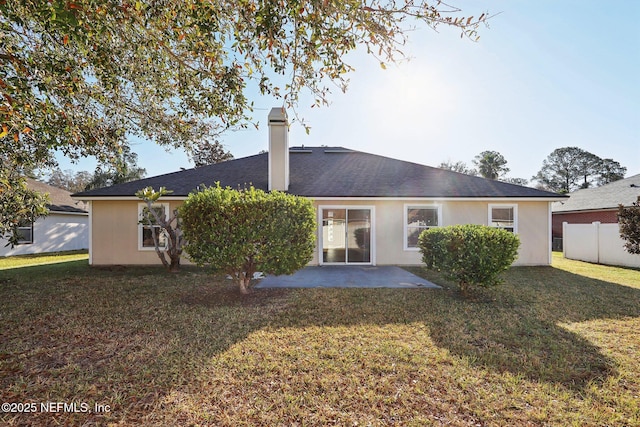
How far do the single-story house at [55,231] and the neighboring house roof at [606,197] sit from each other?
29912 mm

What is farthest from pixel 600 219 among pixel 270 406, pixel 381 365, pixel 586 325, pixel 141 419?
pixel 141 419

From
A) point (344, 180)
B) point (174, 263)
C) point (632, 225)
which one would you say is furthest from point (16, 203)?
point (632, 225)

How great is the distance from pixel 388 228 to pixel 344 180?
110 inches

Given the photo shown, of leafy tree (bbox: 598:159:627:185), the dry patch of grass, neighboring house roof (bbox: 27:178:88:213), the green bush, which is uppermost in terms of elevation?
leafy tree (bbox: 598:159:627:185)

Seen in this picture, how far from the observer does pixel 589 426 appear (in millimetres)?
2559

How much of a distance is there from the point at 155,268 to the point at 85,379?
26.0ft

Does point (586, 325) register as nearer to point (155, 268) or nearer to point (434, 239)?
point (434, 239)

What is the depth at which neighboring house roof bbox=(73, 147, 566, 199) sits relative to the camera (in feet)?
35.0

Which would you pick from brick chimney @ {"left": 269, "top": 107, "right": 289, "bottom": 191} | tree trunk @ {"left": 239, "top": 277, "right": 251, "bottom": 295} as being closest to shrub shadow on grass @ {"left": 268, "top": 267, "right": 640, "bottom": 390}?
tree trunk @ {"left": 239, "top": 277, "right": 251, "bottom": 295}

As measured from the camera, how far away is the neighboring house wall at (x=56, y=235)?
50.6 ft

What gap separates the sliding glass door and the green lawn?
4075mm

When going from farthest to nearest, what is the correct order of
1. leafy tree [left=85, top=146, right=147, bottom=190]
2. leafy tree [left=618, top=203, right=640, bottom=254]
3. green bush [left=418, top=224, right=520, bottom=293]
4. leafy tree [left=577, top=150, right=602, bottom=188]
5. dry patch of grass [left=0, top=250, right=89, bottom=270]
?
leafy tree [left=577, top=150, right=602, bottom=188] < dry patch of grass [left=0, top=250, right=89, bottom=270] < leafy tree [left=618, top=203, right=640, bottom=254] < leafy tree [left=85, top=146, right=147, bottom=190] < green bush [left=418, top=224, right=520, bottom=293]

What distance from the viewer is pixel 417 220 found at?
35.7 ft

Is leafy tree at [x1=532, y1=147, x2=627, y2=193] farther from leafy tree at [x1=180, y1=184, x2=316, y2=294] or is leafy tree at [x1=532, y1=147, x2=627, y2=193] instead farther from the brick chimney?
leafy tree at [x1=180, y1=184, x2=316, y2=294]
